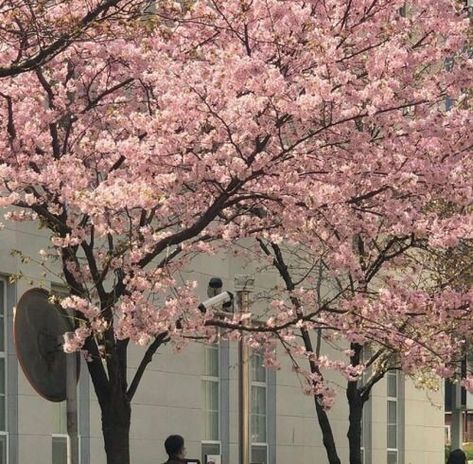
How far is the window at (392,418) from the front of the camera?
112 feet

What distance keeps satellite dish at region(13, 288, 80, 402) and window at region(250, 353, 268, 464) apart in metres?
15.4

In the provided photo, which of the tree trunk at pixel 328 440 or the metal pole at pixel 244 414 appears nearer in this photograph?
the metal pole at pixel 244 414

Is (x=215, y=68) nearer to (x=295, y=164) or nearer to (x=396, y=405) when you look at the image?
(x=295, y=164)

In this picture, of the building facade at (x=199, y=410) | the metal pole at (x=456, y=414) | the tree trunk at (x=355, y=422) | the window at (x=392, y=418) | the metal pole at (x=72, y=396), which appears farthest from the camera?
the metal pole at (x=456, y=414)

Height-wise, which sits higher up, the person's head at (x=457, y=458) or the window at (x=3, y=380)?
the window at (x=3, y=380)

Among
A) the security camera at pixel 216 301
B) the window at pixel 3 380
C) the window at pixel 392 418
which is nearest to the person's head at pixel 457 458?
the security camera at pixel 216 301

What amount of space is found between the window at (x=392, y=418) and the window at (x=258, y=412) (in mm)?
7939

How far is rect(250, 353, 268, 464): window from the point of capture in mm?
26094

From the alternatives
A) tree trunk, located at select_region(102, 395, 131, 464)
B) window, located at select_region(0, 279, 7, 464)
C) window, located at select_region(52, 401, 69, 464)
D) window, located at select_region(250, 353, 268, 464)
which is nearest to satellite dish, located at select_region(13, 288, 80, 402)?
tree trunk, located at select_region(102, 395, 131, 464)

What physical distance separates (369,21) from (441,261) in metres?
7.31

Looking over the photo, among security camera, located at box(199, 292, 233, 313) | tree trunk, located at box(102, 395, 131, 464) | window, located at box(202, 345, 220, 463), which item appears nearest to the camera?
tree trunk, located at box(102, 395, 131, 464)

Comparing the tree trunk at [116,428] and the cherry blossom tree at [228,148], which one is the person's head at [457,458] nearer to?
the cherry blossom tree at [228,148]

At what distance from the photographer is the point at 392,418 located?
34688 millimetres

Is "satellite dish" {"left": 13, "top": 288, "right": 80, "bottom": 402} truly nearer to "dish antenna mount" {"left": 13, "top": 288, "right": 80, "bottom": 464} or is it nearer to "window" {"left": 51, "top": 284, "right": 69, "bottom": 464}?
"dish antenna mount" {"left": 13, "top": 288, "right": 80, "bottom": 464}
